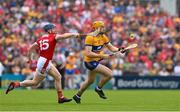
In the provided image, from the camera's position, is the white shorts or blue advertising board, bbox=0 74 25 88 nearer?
the white shorts

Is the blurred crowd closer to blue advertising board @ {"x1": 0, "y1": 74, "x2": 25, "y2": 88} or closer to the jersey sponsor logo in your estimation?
blue advertising board @ {"x1": 0, "y1": 74, "x2": 25, "y2": 88}

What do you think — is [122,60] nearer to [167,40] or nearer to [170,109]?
[167,40]

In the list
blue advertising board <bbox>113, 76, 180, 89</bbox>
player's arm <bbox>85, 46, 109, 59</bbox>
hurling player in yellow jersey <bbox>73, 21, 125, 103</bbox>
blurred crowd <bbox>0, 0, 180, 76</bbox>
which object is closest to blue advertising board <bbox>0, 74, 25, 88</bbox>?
blurred crowd <bbox>0, 0, 180, 76</bbox>

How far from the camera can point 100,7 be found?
42.0 meters

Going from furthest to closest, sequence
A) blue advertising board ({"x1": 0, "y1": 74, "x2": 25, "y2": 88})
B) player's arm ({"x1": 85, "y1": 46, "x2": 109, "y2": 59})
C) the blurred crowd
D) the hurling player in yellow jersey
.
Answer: the blurred crowd
blue advertising board ({"x1": 0, "y1": 74, "x2": 25, "y2": 88})
the hurling player in yellow jersey
player's arm ({"x1": 85, "y1": 46, "x2": 109, "y2": 59})

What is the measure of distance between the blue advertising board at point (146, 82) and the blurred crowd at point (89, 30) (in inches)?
27.8

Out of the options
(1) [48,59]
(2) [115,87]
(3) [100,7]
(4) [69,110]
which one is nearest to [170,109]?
(4) [69,110]

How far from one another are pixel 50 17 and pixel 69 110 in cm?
2264

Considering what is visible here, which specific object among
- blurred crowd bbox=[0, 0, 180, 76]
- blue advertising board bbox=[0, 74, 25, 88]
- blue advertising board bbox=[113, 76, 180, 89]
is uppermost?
blurred crowd bbox=[0, 0, 180, 76]

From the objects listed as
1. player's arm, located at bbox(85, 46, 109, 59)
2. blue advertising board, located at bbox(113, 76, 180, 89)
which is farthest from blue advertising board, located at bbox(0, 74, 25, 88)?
player's arm, located at bbox(85, 46, 109, 59)

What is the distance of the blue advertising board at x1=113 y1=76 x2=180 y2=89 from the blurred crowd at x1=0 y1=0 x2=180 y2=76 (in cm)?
71

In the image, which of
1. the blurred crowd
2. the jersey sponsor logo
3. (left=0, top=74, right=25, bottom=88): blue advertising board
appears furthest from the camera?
the blurred crowd

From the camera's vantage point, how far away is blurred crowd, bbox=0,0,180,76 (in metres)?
37.2

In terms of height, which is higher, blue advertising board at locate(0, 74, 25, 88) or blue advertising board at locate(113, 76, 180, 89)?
blue advertising board at locate(0, 74, 25, 88)
